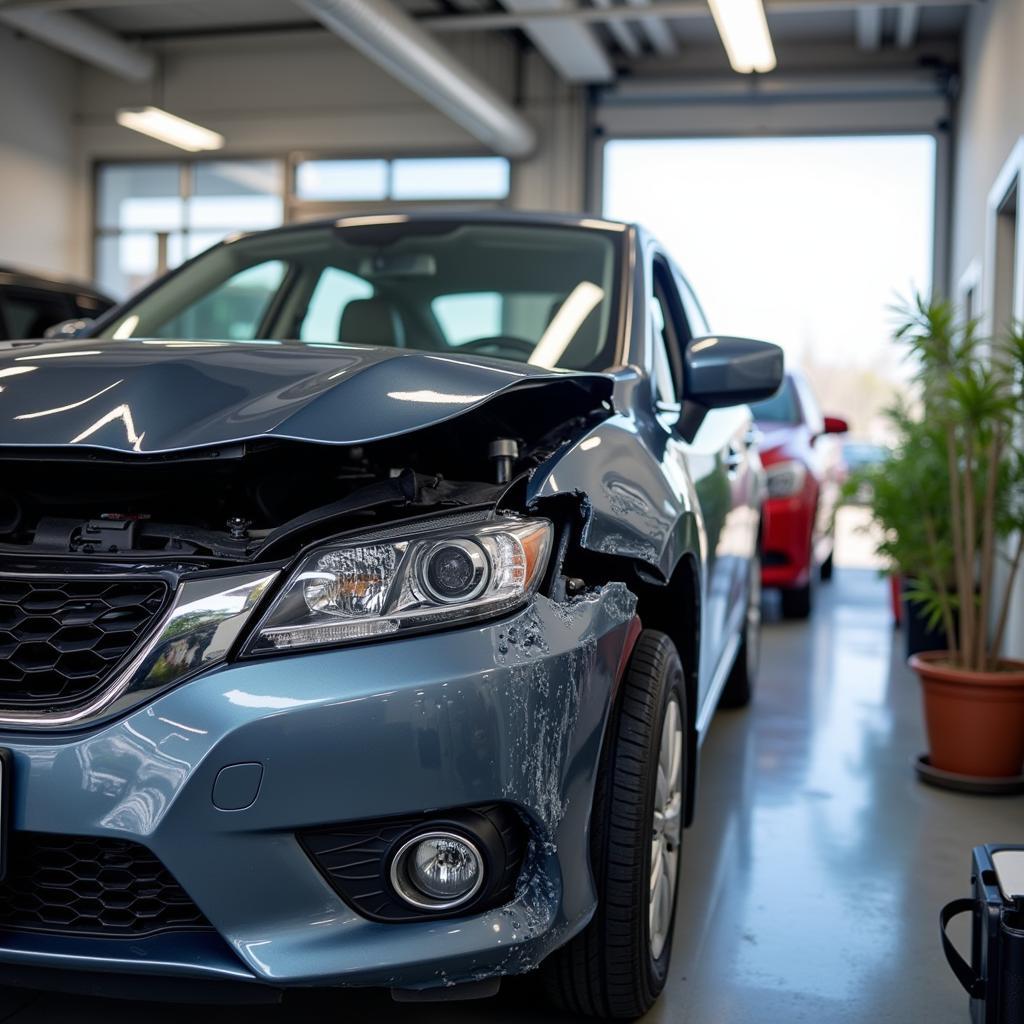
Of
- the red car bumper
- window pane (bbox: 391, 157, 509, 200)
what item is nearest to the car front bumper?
the red car bumper

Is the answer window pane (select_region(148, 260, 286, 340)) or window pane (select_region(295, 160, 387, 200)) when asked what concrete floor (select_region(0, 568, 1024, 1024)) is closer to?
window pane (select_region(148, 260, 286, 340))

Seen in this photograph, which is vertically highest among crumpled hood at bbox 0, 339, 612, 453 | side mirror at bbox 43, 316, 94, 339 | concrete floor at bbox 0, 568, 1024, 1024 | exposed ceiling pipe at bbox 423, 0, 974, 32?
exposed ceiling pipe at bbox 423, 0, 974, 32

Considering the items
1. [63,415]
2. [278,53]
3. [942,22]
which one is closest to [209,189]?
[278,53]

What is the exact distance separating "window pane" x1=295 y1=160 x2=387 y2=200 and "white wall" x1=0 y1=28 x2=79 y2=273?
2.49m

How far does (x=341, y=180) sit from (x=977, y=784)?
33.3ft

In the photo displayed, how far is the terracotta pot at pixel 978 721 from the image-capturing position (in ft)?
11.3

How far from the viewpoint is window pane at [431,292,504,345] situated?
2.74 m

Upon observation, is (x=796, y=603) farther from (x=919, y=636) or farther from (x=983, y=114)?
(x=983, y=114)

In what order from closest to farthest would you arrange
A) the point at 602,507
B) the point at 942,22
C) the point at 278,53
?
the point at 602,507
the point at 942,22
the point at 278,53

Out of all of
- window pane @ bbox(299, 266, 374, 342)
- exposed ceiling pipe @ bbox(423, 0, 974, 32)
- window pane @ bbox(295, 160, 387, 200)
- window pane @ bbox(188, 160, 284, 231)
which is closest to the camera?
window pane @ bbox(299, 266, 374, 342)

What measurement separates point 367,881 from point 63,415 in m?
0.68

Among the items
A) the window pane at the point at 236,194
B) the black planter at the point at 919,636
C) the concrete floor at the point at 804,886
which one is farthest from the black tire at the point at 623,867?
the window pane at the point at 236,194

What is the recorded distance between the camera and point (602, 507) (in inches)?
67.9

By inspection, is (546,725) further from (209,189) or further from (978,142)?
(209,189)
